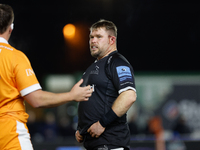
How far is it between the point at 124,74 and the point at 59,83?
13994mm

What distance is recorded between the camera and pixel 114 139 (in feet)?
11.6

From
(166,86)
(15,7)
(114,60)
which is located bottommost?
(166,86)

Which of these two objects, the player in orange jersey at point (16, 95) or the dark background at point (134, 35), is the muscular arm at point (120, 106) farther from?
the dark background at point (134, 35)

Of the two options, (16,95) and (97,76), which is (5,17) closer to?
(16,95)

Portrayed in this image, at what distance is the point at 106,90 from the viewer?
365 cm

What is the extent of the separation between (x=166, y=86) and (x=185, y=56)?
7.60 ft

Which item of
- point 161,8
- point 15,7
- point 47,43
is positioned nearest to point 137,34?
point 161,8

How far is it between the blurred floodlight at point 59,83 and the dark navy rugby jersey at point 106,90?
13.3 meters

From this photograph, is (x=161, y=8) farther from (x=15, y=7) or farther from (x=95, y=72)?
(x=95, y=72)

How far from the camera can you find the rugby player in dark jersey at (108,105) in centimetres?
345

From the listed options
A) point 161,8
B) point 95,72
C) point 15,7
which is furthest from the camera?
point 161,8

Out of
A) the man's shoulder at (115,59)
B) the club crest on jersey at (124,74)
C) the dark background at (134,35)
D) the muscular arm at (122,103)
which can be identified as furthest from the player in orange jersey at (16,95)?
the dark background at (134,35)

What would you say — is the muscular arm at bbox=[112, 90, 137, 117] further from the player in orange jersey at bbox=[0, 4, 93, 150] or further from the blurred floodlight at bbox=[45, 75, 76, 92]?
the blurred floodlight at bbox=[45, 75, 76, 92]

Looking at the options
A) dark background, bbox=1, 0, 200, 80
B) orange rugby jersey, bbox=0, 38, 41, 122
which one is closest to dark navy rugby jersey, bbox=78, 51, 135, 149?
orange rugby jersey, bbox=0, 38, 41, 122
